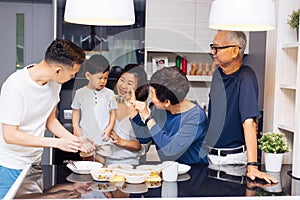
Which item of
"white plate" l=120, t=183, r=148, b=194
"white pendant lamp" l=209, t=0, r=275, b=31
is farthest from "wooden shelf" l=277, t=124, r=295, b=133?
"white plate" l=120, t=183, r=148, b=194

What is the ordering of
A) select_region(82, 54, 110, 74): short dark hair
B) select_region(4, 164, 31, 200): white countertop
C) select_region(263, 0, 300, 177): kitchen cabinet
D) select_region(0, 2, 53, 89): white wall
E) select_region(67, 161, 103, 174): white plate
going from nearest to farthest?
select_region(4, 164, 31, 200): white countertop, select_region(67, 161, 103, 174): white plate, select_region(263, 0, 300, 177): kitchen cabinet, select_region(82, 54, 110, 74): short dark hair, select_region(0, 2, 53, 89): white wall

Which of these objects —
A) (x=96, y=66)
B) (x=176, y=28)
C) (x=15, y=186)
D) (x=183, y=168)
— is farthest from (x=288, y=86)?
(x=176, y=28)

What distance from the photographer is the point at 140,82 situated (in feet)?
7.09

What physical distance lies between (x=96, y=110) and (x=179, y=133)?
53 cm

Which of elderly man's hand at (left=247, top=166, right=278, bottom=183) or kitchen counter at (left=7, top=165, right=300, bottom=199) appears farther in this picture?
elderly man's hand at (left=247, top=166, right=278, bottom=183)

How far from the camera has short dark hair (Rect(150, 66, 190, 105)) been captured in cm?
185

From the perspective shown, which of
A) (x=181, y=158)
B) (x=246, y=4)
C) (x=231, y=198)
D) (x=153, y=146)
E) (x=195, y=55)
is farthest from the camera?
(x=195, y=55)

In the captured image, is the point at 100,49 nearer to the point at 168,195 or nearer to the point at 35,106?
the point at 35,106

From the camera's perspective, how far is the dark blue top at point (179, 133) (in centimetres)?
181

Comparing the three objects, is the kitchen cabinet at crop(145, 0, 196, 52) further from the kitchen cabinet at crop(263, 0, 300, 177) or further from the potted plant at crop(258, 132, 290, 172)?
the potted plant at crop(258, 132, 290, 172)

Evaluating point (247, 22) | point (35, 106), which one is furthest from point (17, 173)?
point (247, 22)

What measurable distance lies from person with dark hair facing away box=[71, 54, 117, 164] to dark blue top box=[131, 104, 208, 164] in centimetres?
21

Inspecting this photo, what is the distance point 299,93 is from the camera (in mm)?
1695

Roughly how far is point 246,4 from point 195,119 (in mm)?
546
